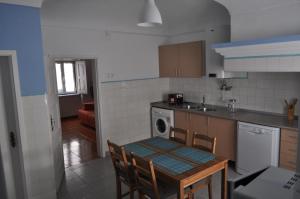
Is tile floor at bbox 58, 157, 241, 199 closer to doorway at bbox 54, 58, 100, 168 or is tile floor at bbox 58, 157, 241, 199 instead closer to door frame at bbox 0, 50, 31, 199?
door frame at bbox 0, 50, 31, 199

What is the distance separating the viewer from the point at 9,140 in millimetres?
2717

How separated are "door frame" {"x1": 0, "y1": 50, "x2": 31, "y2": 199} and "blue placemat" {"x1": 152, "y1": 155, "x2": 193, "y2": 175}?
154cm

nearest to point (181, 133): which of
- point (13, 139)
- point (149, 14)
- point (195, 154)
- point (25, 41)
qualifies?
point (195, 154)

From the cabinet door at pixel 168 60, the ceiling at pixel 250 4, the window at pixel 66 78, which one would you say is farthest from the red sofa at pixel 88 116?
the ceiling at pixel 250 4

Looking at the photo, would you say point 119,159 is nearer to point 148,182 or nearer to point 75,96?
point 148,182

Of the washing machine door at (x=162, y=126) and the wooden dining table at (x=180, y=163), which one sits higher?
the wooden dining table at (x=180, y=163)

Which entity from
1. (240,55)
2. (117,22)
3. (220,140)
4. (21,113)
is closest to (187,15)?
(117,22)

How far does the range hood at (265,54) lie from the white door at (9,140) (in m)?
2.67

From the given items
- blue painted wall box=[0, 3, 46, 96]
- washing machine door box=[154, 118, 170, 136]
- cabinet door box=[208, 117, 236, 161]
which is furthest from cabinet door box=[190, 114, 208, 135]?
blue painted wall box=[0, 3, 46, 96]

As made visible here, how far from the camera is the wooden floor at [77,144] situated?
4410 mm

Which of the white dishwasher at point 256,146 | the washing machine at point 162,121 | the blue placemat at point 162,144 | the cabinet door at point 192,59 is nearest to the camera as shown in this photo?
the blue placemat at point 162,144

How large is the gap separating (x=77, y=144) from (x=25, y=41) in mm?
3181

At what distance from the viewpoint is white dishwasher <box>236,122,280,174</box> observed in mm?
3066

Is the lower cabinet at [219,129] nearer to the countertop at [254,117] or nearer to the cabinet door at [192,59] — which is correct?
the countertop at [254,117]
